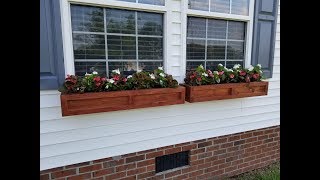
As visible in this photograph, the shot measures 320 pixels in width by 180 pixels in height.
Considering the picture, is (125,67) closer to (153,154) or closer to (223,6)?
(153,154)

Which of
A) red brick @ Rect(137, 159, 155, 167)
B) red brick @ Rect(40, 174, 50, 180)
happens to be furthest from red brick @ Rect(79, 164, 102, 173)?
red brick @ Rect(137, 159, 155, 167)

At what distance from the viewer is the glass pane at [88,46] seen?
1.95 metres

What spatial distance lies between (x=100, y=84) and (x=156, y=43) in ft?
2.43

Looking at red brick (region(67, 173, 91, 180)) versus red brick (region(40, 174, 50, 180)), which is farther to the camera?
red brick (region(67, 173, 91, 180))

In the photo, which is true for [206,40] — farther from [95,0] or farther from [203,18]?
[95,0]

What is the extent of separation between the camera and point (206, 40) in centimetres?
247

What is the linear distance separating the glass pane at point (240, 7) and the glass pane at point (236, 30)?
0.12 meters

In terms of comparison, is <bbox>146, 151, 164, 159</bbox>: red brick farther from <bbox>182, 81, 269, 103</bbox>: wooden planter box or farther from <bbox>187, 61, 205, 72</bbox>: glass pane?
<bbox>187, 61, 205, 72</bbox>: glass pane

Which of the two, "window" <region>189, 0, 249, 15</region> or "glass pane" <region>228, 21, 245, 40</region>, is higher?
"window" <region>189, 0, 249, 15</region>

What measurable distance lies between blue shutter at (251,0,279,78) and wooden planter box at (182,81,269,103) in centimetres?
31

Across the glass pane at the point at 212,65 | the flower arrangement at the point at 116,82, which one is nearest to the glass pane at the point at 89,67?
the flower arrangement at the point at 116,82

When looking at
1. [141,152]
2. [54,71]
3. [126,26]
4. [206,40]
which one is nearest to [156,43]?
[126,26]

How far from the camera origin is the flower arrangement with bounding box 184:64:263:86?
224 cm

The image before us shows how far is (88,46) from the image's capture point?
199cm
